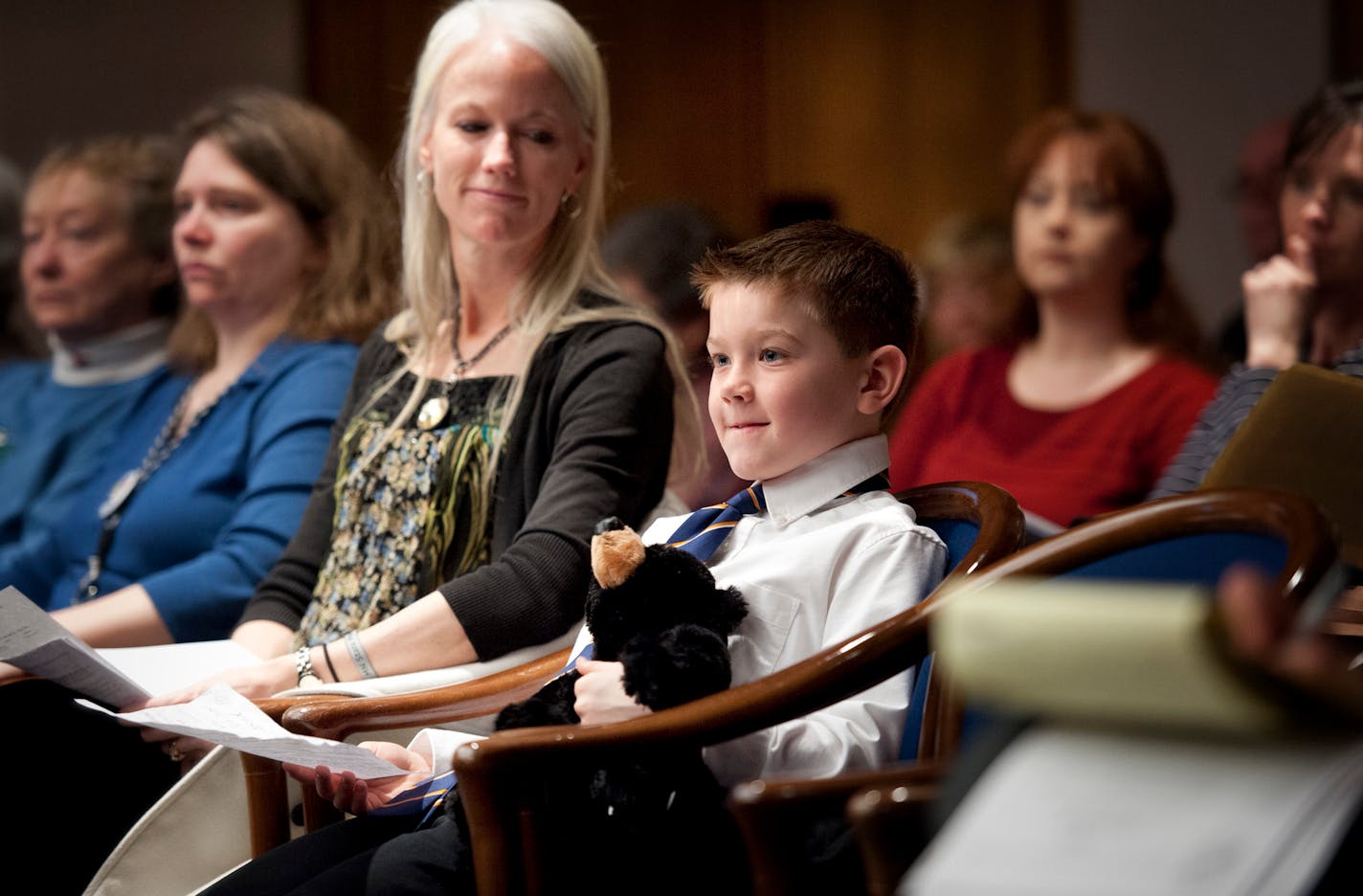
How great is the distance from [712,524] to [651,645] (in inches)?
12.3

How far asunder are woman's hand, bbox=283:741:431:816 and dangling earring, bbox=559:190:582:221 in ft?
2.74

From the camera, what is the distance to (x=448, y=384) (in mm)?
2092

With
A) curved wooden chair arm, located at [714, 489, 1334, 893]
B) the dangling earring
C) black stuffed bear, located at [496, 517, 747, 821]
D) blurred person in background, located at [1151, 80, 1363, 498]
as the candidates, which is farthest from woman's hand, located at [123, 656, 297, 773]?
blurred person in background, located at [1151, 80, 1363, 498]

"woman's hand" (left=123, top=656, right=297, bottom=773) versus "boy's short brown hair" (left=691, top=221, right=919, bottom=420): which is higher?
"boy's short brown hair" (left=691, top=221, right=919, bottom=420)

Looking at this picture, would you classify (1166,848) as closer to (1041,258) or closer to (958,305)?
(1041,258)

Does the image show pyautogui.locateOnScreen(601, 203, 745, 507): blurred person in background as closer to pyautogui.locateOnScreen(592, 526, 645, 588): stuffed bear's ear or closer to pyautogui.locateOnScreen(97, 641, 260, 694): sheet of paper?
pyautogui.locateOnScreen(97, 641, 260, 694): sheet of paper

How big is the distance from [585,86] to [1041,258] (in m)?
1.18

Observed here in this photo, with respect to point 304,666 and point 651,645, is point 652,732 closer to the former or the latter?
point 651,645

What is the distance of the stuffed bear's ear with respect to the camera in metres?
1.44

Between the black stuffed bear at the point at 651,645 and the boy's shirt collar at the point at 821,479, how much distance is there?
0.16 meters

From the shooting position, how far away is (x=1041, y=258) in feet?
9.47

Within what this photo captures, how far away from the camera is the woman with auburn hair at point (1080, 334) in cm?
273

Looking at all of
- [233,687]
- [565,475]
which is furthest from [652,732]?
[233,687]

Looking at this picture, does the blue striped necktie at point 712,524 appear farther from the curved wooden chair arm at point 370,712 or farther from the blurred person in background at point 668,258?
the blurred person in background at point 668,258
